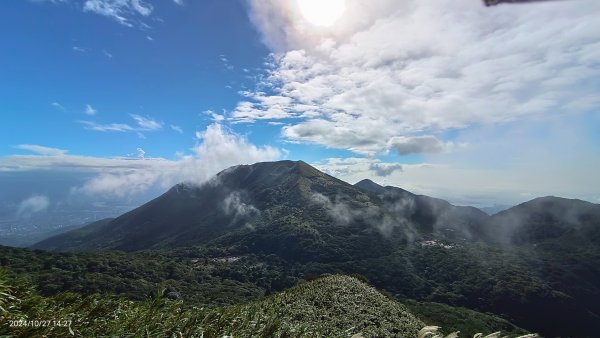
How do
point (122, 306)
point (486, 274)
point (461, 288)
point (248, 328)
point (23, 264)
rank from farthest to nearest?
point (486, 274), point (461, 288), point (23, 264), point (122, 306), point (248, 328)

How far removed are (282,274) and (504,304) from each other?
9986cm

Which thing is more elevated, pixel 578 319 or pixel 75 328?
pixel 75 328

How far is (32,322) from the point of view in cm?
734

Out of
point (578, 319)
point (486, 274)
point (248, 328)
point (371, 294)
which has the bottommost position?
point (578, 319)

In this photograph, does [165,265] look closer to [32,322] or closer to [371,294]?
[371,294]

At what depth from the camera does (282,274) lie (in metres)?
184

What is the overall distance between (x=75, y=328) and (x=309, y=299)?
70.6 feet

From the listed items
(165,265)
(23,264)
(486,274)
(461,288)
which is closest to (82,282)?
(23,264)

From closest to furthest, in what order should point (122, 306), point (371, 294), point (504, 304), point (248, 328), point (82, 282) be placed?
point (248, 328) < point (122, 306) < point (371, 294) < point (82, 282) < point (504, 304)

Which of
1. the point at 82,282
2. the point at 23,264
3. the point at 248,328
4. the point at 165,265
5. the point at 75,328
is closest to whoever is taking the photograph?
the point at 75,328

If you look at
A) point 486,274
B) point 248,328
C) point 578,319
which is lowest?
point 578,319

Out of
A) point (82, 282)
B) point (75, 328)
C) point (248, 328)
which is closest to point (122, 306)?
point (75, 328)

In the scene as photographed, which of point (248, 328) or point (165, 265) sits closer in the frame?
point (248, 328)

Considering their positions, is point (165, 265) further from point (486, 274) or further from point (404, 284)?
point (486, 274)
